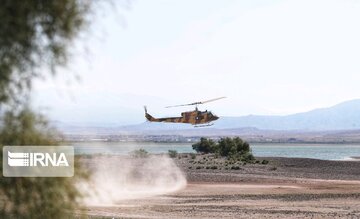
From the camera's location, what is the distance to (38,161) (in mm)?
10219

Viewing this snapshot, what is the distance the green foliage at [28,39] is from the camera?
987cm

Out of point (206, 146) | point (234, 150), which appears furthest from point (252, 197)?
point (206, 146)

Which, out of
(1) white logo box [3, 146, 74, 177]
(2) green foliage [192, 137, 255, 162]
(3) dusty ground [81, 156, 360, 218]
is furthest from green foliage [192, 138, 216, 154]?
(1) white logo box [3, 146, 74, 177]

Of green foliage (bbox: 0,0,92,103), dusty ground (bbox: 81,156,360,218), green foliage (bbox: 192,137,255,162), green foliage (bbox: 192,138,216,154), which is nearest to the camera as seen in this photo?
green foliage (bbox: 0,0,92,103)

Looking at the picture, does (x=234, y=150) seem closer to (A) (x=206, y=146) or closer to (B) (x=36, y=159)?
(A) (x=206, y=146)

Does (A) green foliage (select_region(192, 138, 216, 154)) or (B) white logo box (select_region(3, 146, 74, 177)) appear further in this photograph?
(A) green foliage (select_region(192, 138, 216, 154))

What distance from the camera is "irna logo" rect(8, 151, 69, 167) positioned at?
33.3 feet

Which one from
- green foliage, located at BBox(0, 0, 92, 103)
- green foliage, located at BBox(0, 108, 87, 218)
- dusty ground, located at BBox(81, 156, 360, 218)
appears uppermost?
green foliage, located at BBox(0, 0, 92, 103)

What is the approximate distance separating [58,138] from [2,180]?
1.07 m

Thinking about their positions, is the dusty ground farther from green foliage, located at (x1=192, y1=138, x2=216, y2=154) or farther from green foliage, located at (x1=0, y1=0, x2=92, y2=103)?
green foliage, located at (x1=192, y1=138, x2=216, y2=154)

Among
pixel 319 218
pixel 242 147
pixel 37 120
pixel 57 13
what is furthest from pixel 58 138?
pixel 242 147

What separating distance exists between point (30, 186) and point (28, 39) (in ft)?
7.46

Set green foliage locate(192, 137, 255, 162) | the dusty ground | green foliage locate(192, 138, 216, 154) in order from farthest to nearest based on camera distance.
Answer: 1. green foliage locate(192, 138, 216, 154)
2. green foliage locate(192, 137, 255, 162)
3. the dusty ground

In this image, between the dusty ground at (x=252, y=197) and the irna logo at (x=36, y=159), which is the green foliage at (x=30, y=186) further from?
the dusty ground at (x=252, y=197)
